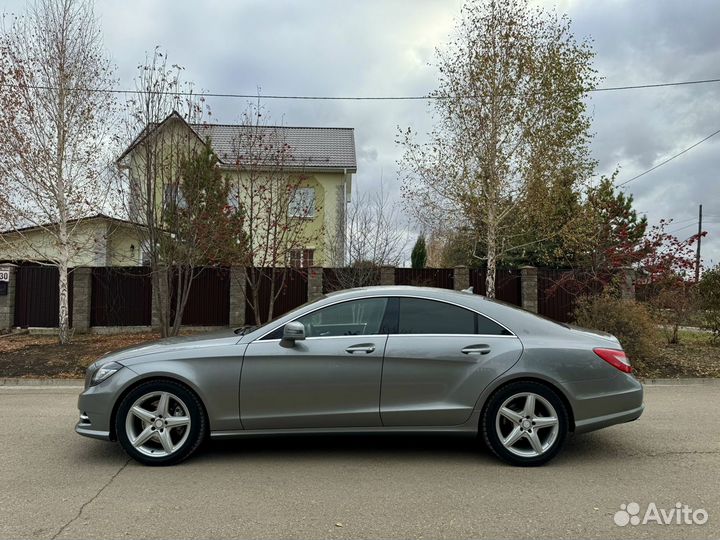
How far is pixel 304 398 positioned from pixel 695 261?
12.3 m

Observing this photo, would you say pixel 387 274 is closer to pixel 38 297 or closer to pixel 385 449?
pixel 38 297

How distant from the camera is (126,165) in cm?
1174

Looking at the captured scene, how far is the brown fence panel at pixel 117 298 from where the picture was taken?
16062mm

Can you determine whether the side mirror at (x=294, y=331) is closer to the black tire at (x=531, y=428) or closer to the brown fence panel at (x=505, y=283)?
the black tire at (x=531, y=428)

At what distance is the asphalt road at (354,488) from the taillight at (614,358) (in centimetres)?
83

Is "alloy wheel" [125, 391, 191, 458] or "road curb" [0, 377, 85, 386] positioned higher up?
"alloy wheel" [125, 391, 191, 458]

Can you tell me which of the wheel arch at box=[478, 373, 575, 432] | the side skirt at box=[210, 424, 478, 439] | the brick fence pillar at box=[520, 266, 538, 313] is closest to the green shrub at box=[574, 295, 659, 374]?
the brick fence pillar at box=[520, 266, 538, 313]

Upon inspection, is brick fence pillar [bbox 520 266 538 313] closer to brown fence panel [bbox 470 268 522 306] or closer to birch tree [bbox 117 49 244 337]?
brown fence panel [bbox 470 268 522 306]

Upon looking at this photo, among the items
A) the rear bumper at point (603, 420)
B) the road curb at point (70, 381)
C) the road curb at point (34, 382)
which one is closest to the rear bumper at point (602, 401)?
the rear bumper at point (603, 420)

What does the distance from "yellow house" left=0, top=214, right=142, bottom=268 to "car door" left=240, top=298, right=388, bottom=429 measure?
30.6ft

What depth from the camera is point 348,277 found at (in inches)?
631

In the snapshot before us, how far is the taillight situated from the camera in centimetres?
450

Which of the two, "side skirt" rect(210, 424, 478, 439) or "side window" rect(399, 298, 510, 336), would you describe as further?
"side window" rect(399, 298, 510, 336)

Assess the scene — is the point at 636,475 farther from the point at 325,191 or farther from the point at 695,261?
the point at 325,191
